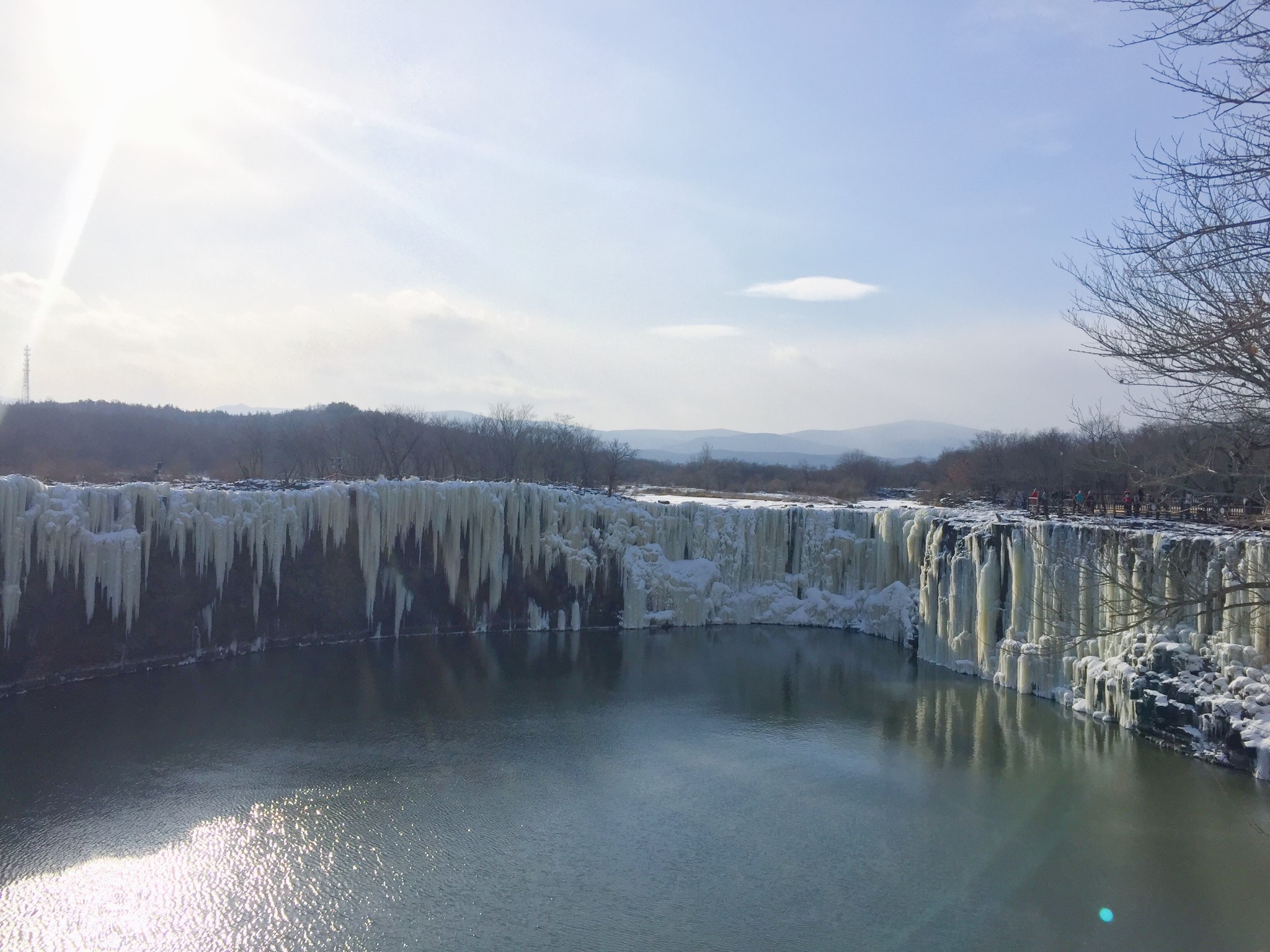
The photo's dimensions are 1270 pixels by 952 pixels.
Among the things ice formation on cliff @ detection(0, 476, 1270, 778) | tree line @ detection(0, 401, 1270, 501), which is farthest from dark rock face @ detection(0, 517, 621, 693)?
tree line @ detection(0, 401, 1270, 501)

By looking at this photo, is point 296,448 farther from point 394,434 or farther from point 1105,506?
point 1105,506

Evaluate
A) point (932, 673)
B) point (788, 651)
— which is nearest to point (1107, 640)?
point (932, 673)

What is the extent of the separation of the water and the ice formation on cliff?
1.67 metres

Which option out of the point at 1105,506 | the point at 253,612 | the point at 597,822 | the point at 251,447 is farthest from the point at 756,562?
the point at 251,447

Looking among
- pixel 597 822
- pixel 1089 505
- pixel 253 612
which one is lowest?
pixel 597 822

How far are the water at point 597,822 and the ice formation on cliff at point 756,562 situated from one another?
1.67 meters

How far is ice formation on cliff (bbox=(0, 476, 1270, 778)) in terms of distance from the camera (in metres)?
16.0

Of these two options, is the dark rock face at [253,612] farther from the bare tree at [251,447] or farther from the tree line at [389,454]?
the bare tree at [251,447]

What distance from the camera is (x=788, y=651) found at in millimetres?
25969

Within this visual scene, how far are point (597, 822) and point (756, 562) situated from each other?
18.4 meters

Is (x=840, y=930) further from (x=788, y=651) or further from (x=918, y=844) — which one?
(x=788, y=651)

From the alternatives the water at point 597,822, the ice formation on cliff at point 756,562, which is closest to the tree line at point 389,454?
the ice formation on cliff at point 756,562

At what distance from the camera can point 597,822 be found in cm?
1282

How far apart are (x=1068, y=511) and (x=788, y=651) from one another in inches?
371
